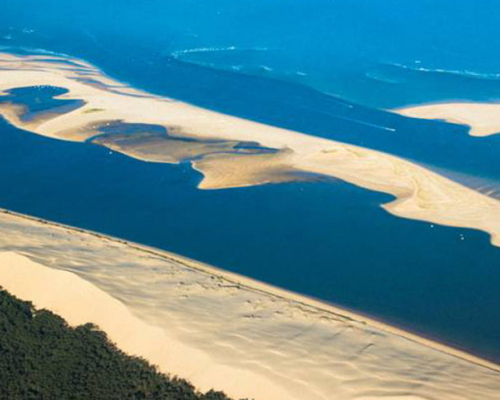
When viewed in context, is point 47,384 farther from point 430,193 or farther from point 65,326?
point 430,193

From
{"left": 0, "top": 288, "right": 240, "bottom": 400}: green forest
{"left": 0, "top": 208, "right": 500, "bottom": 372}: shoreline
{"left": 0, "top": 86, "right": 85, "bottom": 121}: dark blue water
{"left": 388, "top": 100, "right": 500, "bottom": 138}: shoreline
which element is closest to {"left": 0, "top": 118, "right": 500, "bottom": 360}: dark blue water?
{"left": 0, "top": 208, "right": 500, "bottom": 372}: shoreline

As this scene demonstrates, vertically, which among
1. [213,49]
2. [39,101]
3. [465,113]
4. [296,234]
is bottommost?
[296,234]

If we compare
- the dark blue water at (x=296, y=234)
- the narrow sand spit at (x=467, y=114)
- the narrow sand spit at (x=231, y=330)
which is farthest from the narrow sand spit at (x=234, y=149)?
the narrow sand spit at (x=231, y=330)

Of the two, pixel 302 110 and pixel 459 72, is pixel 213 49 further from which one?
pixel 459 72

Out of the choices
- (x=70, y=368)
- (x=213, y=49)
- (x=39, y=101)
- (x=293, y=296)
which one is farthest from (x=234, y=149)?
(x=213, y=49)

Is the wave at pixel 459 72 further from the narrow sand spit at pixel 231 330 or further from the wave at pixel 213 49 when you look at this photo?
the narrow sand spit at pixel 231 330
